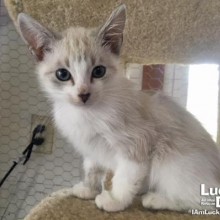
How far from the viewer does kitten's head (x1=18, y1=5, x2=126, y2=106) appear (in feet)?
2.47

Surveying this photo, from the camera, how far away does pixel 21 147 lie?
1620mm

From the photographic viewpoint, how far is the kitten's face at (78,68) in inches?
29.5

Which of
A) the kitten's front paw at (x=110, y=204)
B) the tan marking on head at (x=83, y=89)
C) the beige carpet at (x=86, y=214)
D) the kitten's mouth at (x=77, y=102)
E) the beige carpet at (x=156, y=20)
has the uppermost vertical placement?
the beige carpet at (x=156, y=20)

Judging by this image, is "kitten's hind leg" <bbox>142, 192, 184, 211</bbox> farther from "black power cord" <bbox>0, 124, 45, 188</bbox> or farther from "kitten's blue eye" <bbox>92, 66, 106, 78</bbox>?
"black power cord" <bbox>0, 124, 45, 188</bbox>

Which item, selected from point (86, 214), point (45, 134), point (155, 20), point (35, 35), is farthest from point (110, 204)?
point (45, 134)

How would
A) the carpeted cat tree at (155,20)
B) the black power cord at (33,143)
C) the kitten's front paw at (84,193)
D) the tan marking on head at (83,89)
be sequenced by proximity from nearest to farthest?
1. the tan marking on head at (83,89)
2. the kitten's front paw at (84,193)
3. the carpeted cat tree at (155,20)
4. the black power cord at (33,143)

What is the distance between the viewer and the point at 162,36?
3.39ft

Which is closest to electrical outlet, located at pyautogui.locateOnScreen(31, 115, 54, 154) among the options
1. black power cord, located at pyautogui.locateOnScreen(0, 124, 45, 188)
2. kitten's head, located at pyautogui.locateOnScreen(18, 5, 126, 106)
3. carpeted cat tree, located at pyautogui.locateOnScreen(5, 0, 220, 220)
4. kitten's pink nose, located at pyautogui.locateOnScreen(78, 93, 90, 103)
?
black power cord, located at pyautogui.locateOnScreen(0, 124, 45, 188)

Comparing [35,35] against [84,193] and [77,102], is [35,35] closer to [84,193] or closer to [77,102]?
[77,102]

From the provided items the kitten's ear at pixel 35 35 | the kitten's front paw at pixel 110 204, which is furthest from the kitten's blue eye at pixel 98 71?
the kitten's front paw at pixel 110 204

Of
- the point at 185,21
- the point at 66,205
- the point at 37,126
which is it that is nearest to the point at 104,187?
the point at 66,205

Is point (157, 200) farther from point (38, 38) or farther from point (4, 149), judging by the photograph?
point (4, 149)

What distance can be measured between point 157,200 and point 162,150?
111mm

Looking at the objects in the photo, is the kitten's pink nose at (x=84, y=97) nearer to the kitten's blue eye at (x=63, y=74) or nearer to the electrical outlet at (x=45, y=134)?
the kitten's blue eye at (x=63, y=74)
